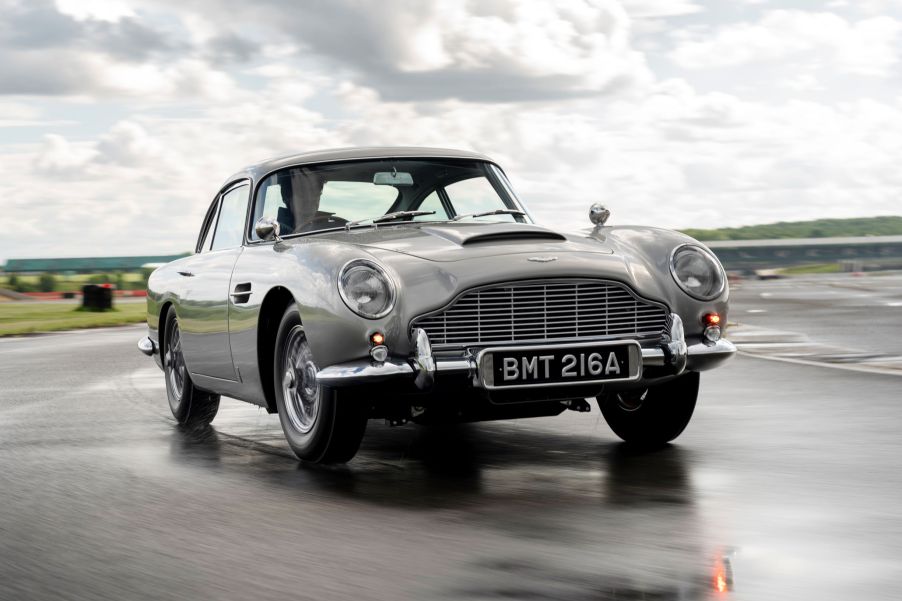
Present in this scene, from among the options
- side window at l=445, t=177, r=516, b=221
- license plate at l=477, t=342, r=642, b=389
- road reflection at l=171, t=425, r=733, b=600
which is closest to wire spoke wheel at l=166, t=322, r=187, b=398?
road reflection at l=171, t=425, r=733, b=600

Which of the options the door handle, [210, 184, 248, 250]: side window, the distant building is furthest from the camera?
the distant building

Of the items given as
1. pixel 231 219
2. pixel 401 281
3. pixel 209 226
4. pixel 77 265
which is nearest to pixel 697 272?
pixel 401 281

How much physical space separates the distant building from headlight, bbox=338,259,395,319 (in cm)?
13363

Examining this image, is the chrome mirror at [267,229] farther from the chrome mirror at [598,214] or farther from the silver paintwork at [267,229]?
the chrome mirror at [598,214]

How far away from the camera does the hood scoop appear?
20.7 feet

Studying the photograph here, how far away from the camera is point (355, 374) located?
571 cm

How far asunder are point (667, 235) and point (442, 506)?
91.8 inches

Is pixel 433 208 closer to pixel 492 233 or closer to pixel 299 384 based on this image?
pixel 492 233

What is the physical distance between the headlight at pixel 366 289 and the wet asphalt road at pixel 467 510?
0.79m

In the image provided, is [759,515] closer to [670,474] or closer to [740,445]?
[670,474]

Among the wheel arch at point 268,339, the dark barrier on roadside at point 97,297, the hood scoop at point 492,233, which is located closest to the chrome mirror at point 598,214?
the hood scoop at point 492,233

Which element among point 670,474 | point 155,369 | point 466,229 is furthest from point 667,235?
point 155,369

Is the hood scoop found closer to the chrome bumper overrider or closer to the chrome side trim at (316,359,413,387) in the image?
the chrome bumper overrider

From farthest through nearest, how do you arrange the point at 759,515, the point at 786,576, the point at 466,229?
the point at 466,229 < the point at 759,515 < the point at 786,576
